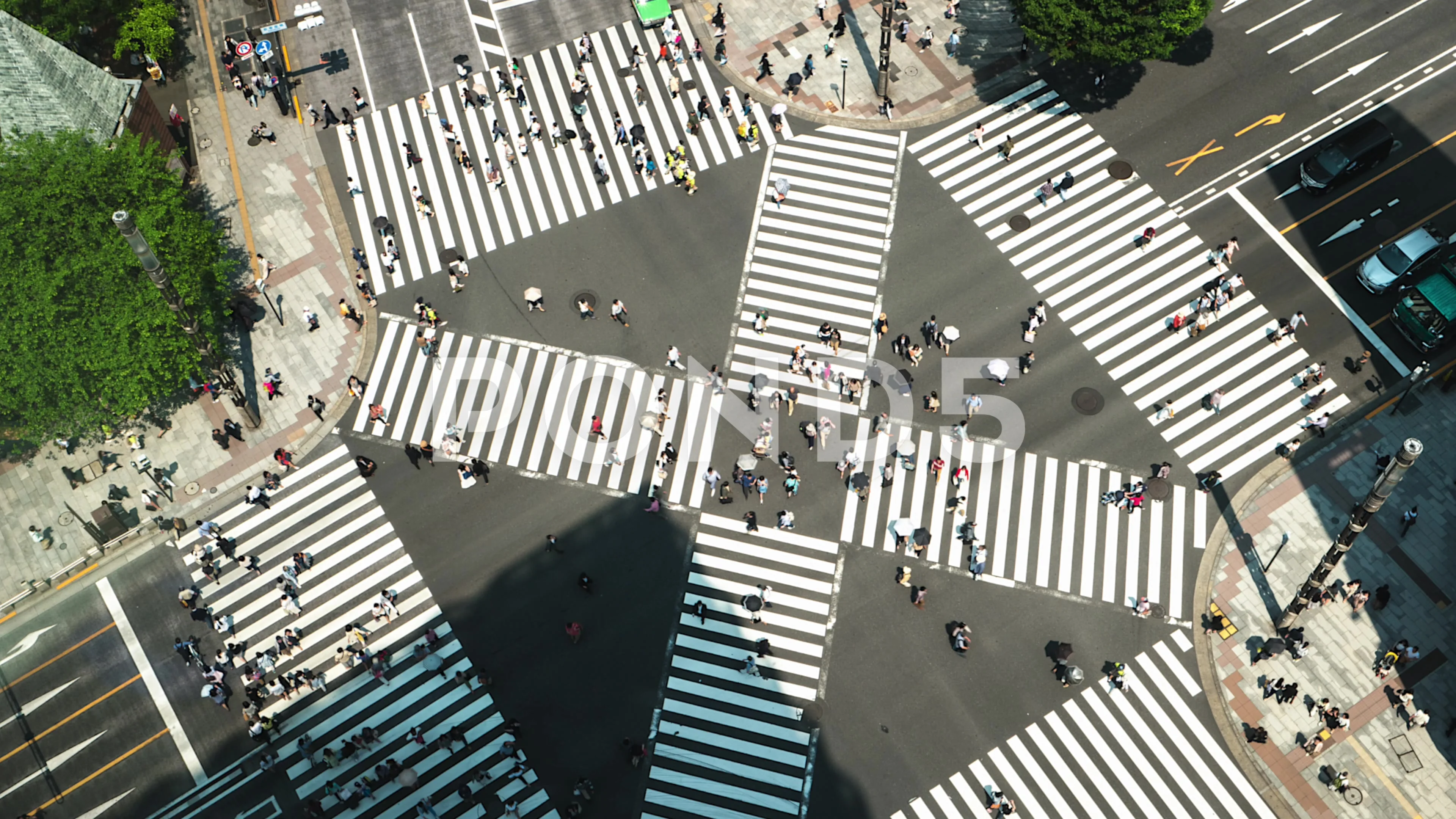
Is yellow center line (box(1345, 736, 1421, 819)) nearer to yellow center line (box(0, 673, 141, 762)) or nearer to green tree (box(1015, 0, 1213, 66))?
green tree (box(1015, 0, 1213, 66))

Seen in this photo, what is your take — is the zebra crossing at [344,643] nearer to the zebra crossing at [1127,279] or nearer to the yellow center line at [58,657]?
the yellow center line at [58,657]

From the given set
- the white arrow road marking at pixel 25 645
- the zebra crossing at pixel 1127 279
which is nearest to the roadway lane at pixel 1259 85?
the zebra crossing at pixel 1127 279

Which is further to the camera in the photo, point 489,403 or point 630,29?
point 630,29

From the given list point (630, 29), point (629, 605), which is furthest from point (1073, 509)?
point (630, 29)

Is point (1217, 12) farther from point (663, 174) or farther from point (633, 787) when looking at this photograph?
point (633, 787)

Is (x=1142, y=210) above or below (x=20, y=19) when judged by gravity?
below

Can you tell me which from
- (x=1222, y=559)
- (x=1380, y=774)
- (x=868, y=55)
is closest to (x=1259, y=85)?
(x=868, y=55)

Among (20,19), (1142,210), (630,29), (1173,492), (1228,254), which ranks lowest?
(1173,492)
